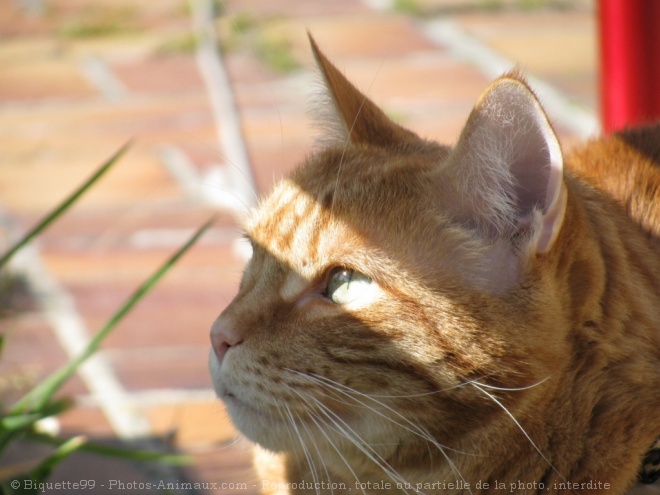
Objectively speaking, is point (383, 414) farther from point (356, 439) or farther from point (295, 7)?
point (295, 7)

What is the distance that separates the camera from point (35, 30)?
606 centimetres

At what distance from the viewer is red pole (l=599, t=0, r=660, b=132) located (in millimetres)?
2816

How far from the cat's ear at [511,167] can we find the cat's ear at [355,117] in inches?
16.1

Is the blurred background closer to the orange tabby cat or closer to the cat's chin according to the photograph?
the cat's chin

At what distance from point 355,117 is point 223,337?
62 centimetres

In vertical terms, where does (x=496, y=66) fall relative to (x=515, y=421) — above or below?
above

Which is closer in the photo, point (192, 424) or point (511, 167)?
point (511, 167)

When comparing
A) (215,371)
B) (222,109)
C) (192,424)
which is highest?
(215,371)

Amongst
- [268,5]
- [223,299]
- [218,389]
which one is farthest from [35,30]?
[218,389]

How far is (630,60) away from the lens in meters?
2.88

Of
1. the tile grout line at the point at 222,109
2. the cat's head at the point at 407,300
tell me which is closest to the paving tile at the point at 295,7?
the tile grout line at the point at 222,109

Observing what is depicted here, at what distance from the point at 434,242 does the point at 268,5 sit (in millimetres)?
4732

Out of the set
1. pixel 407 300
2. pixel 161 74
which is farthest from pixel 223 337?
pixel 161 74

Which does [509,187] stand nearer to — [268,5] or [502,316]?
[502,316]
